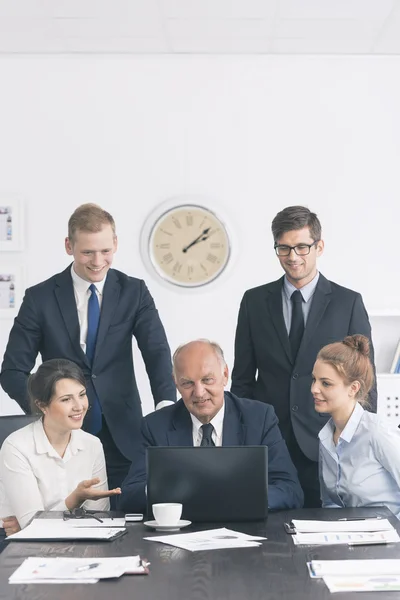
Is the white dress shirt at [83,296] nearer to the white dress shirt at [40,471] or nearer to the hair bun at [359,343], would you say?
the white dress shirt at [40,471]

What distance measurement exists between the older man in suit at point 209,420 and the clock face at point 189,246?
241 cm

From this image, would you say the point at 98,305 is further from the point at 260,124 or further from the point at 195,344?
the point at 260,124

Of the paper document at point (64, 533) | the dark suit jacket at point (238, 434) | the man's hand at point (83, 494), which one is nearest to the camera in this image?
the paper document at point (64, 533)

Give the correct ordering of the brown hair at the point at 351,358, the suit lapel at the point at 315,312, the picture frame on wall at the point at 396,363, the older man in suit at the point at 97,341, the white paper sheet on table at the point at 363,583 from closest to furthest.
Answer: the white paper sheet on table at the point at 363,583 → the brown hair at the point at 351,358 → the suit lapel at the point at 315,312 → the older man in suit at the point at 97,341 → the picture frame on wall at the point at 396,363

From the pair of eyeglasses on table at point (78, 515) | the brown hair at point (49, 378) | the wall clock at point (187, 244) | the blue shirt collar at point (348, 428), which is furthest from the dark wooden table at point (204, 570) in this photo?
the wall clock at point (187, 244)

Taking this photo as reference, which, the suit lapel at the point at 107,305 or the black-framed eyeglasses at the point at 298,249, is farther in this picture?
the suit lapel at the point at 107,305

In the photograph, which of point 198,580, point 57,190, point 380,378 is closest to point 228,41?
point 57,190

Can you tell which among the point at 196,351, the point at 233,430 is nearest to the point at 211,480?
the point at 233,430

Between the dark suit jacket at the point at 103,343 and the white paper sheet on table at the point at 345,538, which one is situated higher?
the dark suit jacket at the point at 103,343

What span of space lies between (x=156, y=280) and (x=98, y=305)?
1809mm

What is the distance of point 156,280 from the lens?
5.40 meters

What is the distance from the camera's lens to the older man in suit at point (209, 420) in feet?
9.59

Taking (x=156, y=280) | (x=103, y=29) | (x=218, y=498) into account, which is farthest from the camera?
(x=156, y=280)

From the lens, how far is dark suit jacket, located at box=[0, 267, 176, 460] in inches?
140
